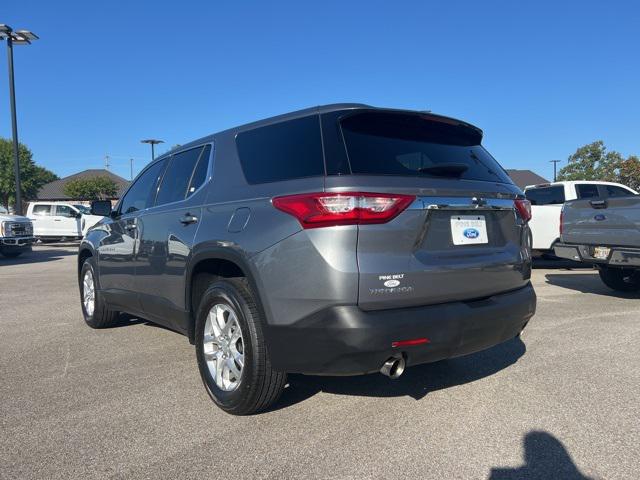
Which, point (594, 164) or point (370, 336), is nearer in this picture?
point (370, 336)

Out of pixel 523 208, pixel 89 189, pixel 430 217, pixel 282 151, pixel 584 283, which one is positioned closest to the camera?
pixel 430 217

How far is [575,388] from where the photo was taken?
3762mm

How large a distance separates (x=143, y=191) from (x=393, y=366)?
3324 millimetres

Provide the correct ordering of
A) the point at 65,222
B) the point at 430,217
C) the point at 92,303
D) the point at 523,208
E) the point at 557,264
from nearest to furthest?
the point at 430,217 → the point at 523,208 → the point at 92,303 → the point at 557,264 → the point at 65,222

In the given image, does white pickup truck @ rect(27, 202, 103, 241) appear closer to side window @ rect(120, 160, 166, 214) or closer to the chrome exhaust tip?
side window @ rect(120, 160, 166, 214)

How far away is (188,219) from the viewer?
3855 millimetres

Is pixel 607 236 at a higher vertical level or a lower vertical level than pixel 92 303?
higher

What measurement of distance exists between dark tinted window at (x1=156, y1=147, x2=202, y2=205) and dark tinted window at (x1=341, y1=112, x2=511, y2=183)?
1.65 m

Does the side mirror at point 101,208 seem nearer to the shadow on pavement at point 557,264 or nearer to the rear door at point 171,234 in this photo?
the rear door at point 171,234

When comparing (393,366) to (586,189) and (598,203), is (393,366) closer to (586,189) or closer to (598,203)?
(598,203)

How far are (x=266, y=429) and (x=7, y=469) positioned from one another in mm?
1377

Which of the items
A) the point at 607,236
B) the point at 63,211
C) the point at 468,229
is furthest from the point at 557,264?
the point at 63,211

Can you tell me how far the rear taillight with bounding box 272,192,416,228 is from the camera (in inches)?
107

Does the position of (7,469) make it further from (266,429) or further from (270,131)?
(270,131)
